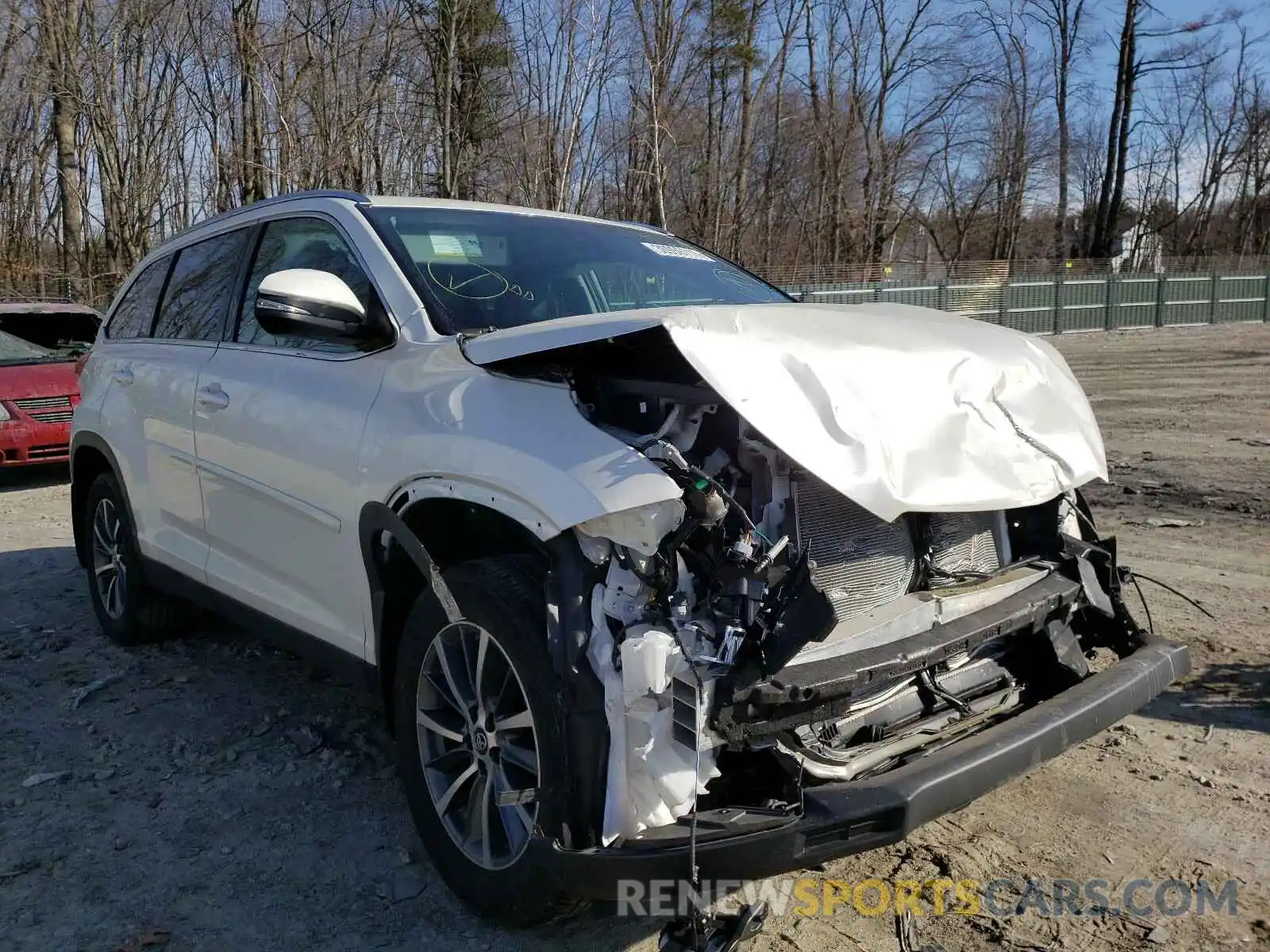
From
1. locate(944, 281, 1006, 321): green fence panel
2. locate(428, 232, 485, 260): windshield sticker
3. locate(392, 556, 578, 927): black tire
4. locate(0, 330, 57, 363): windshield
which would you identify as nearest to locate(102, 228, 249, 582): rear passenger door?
locate(428, 232, 485, 260): windshield sticker

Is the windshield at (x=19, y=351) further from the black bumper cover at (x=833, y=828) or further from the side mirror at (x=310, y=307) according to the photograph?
the black bumper cover at (x=833, y=828)

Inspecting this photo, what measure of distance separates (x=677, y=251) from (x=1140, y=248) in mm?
53483

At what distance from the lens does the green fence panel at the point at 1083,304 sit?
91.6 feet

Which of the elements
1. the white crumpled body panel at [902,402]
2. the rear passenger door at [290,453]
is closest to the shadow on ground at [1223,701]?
the white crumpled body panel at [902,402]

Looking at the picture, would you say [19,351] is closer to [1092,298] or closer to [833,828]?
[833,828]

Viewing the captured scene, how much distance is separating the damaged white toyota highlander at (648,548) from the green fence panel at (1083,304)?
88.4 feet

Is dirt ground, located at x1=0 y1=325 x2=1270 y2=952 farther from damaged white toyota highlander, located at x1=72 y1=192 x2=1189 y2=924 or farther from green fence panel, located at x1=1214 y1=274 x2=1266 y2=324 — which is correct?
green fence panel, located at x1=1214 y1=274 x2=1266 y2=324

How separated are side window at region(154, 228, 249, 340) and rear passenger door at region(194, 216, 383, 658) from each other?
7.8 inches

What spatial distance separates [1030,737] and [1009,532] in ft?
2.93

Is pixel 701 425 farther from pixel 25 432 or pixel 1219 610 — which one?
pixel 25 432

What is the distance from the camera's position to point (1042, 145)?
1679 inches

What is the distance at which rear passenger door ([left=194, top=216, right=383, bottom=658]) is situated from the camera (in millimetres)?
3229

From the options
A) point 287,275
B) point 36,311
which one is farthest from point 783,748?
point 36,311

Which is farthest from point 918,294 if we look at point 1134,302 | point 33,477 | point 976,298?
point 33,477
